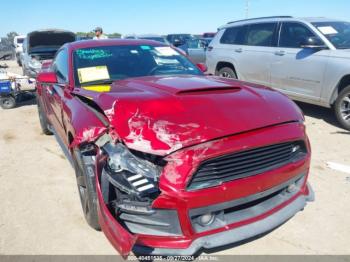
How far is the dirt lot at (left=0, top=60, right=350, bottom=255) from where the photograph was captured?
288 centimetres

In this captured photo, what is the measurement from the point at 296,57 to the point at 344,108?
1338 mm

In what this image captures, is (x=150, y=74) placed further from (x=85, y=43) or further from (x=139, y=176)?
(x=139, y=176)

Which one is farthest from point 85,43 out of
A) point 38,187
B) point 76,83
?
point 38,187

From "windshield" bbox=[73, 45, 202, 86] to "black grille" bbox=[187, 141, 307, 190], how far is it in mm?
1779

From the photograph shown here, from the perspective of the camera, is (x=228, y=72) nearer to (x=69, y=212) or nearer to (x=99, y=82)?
(x=99, y=82)

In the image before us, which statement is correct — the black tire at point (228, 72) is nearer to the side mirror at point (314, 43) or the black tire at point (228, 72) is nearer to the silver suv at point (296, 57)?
the silver suv at point (296, 57)

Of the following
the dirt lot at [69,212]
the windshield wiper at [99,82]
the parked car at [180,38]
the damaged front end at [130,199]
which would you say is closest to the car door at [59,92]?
the windshield wiper at [99,82]

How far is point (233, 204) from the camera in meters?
2.34

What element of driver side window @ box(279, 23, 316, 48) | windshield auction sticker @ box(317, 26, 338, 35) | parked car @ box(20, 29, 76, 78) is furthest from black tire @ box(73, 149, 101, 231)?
parked car @ box(20, 29, 76, 78)

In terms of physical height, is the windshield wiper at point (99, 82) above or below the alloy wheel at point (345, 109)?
above

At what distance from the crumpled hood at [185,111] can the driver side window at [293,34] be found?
3946 mm

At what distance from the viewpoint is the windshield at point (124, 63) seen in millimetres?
3729

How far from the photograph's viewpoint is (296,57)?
6.49 meters

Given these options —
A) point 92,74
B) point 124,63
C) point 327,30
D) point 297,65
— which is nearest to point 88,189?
point 92,74
